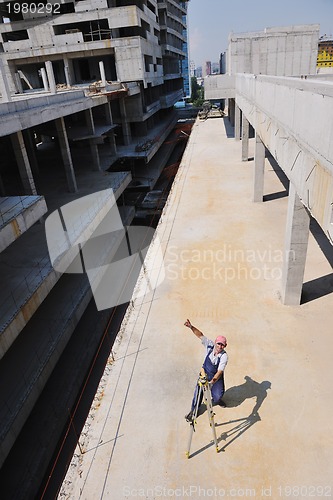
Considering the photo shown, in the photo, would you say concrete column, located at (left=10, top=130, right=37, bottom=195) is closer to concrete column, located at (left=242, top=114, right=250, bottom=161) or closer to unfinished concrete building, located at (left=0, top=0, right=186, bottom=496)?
unfinished concrete building, located at (left=0, top=0, right=186, bottom=496)

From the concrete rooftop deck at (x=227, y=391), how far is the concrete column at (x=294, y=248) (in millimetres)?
499

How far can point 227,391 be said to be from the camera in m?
6.75

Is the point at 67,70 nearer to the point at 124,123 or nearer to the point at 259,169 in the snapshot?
the point at 124,123

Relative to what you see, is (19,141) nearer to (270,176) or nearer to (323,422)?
(270,176)

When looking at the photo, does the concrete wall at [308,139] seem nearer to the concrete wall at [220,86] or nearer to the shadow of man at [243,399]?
the shadow of man at [243,399]

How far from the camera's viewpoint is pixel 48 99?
17797mm

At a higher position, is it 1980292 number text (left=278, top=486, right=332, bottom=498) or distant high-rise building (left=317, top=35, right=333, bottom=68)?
distant high-rise building (left=317, top=35, right=333, bottom=68)

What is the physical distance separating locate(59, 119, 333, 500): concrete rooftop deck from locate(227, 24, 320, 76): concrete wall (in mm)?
23507

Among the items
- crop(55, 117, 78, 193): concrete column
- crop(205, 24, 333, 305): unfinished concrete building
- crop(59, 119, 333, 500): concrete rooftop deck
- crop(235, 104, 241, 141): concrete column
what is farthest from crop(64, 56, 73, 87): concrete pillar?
crop(59, 119, 333, 500): concrete rooftop deck

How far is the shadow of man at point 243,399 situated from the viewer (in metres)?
5.93

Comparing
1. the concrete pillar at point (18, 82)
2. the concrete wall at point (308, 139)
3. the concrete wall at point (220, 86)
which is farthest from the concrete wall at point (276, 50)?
the concrete wall at point (308, 139)

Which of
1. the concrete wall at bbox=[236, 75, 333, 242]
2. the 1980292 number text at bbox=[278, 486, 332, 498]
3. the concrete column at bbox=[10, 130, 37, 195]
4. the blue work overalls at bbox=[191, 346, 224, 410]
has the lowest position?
the 1980292 number text at bbox=[278, 486, 332, 498]

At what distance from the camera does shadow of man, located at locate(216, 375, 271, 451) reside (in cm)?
593

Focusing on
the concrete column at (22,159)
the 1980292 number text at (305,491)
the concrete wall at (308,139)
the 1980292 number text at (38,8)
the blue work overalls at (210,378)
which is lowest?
the 1980292 number text at (305,491)
